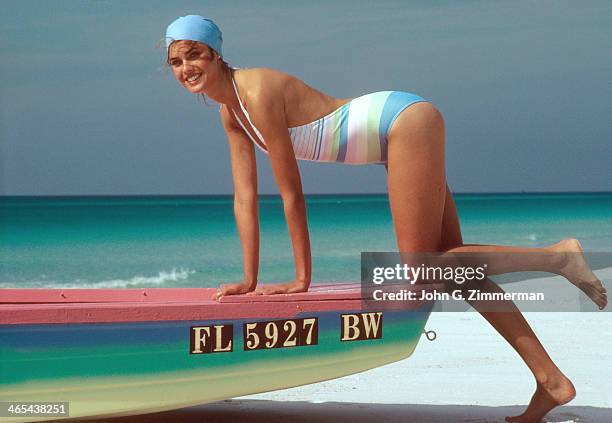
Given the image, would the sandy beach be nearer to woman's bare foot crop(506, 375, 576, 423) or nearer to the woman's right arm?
woman's bare foot crop(506, 375, 576, 423)

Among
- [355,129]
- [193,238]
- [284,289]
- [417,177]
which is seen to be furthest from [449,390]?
[193,238]

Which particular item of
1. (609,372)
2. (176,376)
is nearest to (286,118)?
(176,376)

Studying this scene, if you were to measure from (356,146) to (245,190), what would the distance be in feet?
1.57

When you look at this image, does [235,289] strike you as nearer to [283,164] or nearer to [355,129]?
[283,164]

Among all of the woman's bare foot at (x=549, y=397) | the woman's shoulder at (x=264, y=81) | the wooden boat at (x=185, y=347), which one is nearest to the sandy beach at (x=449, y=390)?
the woman's bare foot at (x=549, y=397)

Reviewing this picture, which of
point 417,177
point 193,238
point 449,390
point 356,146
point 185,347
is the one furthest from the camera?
point 193,238

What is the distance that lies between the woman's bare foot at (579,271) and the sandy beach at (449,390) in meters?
0.62

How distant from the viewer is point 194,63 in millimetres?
3684

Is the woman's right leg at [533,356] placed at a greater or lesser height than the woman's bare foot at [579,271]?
lesser

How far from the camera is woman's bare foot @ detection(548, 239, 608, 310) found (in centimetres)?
365

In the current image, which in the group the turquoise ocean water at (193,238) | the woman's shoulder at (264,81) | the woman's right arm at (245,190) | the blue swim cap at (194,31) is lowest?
the turquoise ocean water at (193,238)

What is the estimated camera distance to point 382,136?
3.68 m

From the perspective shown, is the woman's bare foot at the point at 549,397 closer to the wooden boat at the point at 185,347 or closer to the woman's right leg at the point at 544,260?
the woman's right leg at the point at 544,260

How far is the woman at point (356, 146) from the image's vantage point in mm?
3619
